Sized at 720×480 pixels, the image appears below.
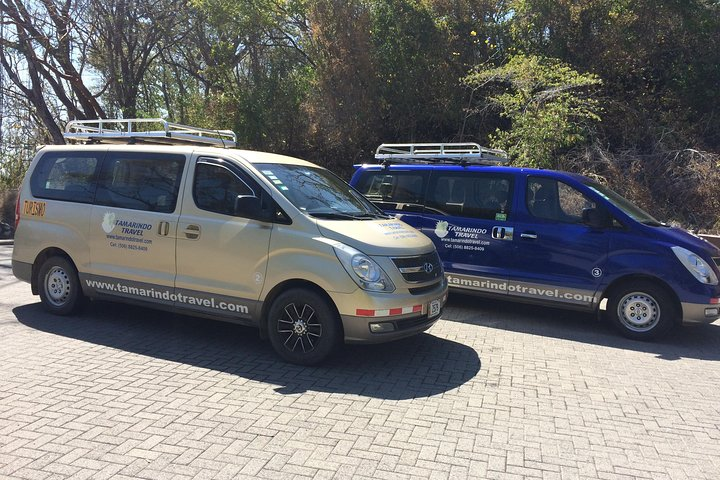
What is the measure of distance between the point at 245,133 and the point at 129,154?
36.1ft

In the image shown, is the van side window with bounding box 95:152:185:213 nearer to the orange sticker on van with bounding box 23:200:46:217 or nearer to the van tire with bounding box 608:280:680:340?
the orange sticker on van with bounding box 23:200:46:217

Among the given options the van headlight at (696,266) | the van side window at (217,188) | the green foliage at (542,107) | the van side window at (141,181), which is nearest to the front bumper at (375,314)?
the van side window at (217,188)

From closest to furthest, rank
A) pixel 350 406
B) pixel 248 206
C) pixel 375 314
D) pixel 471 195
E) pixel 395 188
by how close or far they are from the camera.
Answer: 1. pixel 350 406
2. pixel 375 314
3. pixel 248 206
4. pixel 471 195
5. pixel 395 188

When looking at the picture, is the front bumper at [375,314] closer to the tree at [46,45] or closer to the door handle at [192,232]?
the door handle at [192,232]

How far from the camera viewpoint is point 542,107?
1247cm

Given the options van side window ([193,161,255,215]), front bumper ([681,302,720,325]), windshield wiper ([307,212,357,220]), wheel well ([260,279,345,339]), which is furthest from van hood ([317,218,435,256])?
front bumper ([681,302,720,325])

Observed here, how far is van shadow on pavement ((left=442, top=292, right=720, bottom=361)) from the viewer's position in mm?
6352

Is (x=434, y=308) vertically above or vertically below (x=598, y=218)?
below

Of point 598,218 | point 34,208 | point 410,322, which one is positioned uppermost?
point 598,218

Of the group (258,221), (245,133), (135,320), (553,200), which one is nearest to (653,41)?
(553,200)

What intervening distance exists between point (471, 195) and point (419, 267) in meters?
2.72

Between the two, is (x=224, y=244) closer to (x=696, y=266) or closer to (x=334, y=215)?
(x=334, y=215)

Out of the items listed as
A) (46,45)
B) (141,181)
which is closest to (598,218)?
(141,181)

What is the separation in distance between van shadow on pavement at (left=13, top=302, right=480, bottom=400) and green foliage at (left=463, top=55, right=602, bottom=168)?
23.4ft
